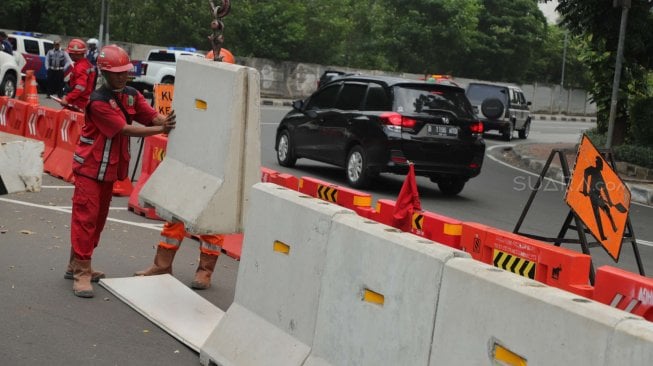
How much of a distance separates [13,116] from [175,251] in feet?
27.3

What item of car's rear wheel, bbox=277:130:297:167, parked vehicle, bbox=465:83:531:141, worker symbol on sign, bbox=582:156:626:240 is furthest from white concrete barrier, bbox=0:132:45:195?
parked vehicle, bbox=465:83:531:141

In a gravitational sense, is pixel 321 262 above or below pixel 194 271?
above

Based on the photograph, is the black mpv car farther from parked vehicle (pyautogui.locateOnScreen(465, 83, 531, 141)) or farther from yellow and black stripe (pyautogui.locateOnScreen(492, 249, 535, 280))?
parked vehicle (pyautogui.locateOnScreen(465, 83, 531, 141))

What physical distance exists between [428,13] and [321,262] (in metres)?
49.0


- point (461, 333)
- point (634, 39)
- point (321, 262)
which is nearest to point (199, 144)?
point (321, 262)

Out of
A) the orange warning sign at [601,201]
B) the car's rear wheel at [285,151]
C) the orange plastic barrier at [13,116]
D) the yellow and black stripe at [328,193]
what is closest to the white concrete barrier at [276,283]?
the yellow and black stripe at [328,193]

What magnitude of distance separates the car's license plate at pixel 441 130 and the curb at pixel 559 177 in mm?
2512

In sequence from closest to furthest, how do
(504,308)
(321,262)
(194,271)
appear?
1. (504,308)
2. (321,262)
3. (194,271)

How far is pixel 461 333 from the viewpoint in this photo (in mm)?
4055

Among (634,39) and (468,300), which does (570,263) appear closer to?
(468,300)

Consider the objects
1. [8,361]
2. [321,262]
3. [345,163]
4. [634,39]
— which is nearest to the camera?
[321,262]

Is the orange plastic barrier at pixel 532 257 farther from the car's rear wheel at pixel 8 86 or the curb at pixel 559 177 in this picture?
the car's rear wheel at pixel 8 86

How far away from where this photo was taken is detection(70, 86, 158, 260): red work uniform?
689 cm

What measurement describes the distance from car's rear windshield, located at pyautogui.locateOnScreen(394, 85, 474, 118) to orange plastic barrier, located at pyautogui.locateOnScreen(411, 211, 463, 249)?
6.81 meters
